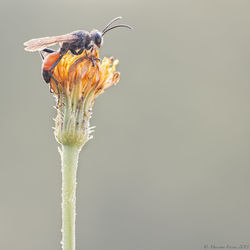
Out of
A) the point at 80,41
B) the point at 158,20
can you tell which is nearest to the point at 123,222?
the point at 158,20

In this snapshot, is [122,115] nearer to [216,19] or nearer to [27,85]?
[27,85]

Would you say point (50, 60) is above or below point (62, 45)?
below

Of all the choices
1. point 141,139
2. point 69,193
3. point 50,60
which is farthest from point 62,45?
point 141,139

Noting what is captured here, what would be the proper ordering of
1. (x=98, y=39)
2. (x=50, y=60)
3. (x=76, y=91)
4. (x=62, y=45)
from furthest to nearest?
(x=98, y=39) → (x=62, y=45) → (x=76, y=91) → (x=50, y=60)

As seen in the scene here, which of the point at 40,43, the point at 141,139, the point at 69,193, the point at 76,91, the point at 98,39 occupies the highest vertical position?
the point at 141,139

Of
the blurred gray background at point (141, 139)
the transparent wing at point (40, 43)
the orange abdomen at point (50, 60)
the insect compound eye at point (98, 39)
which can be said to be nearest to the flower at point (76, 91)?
the orange abdomen at point (50, 60)

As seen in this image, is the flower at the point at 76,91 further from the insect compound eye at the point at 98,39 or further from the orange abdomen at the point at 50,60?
the insect compound eye at the point at 98,39

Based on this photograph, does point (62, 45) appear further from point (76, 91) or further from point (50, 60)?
point (76, 91)
